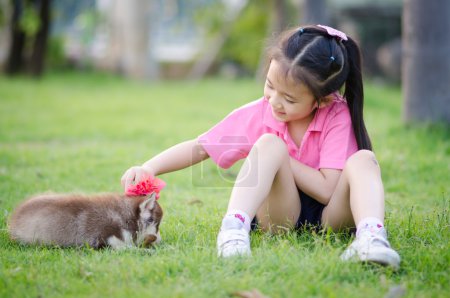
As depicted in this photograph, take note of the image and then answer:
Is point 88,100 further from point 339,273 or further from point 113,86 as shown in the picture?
point 339,273

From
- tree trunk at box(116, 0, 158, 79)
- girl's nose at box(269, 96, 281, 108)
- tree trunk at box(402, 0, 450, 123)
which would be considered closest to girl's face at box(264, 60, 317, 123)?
girl's nose at box(269, 96, 281, 108)

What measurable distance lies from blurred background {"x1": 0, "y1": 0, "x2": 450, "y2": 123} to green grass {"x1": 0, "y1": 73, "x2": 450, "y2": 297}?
126 inches

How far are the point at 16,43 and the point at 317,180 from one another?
12317 millimetres

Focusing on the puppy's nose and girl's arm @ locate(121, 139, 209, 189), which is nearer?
the puppy's nose

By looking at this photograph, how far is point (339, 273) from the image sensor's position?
109 inches

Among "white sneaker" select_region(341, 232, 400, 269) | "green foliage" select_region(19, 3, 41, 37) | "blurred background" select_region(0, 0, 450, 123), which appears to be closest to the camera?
"white sneaker" select_region(341, 232, 400, 269)

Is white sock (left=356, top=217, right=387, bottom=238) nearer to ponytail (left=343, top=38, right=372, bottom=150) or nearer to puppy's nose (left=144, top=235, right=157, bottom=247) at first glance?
ponytail (left=343, top=38, right=372, bottom=150)

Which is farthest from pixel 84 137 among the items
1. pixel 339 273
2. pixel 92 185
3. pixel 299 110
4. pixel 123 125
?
pixel 339 273

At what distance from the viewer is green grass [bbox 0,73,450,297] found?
2.69m

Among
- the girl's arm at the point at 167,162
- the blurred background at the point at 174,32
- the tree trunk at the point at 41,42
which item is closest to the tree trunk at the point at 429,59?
the blurred background at the point at 174,32

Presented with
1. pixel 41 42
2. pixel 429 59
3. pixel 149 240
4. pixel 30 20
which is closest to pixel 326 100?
pixel 149 240

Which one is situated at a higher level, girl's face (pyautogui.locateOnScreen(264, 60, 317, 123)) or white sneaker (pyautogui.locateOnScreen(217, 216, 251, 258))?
girl's face (pyautogui.locateOnScreen(264, 60, 317, 123))

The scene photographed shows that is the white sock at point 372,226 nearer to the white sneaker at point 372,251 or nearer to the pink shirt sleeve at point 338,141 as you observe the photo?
the white sneaker at point 372,251

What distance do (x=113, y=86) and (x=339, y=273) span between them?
11.4 m
